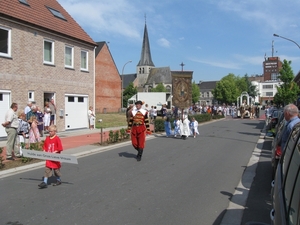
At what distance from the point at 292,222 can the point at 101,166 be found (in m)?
7.55

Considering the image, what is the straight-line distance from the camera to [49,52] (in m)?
18.9

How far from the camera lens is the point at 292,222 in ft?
7.32

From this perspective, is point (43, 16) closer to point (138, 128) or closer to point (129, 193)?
point (138, 128)

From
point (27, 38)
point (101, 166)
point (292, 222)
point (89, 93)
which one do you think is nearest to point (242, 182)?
point (101, 166)

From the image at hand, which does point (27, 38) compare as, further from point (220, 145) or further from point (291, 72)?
point (291, 72)

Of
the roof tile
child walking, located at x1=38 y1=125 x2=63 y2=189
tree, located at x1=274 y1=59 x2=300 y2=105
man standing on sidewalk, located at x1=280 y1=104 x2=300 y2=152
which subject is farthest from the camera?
tree, located at x1=274 y1=59 x2=300 y2=105

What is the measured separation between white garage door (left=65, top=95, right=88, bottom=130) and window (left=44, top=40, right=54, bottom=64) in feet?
7.93

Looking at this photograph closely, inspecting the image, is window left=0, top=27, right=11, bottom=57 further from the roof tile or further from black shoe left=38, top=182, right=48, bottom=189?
black shoe left=38, top=182, right=48, bottom=189

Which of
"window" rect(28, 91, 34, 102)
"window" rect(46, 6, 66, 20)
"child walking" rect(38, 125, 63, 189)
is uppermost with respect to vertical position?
"window" rect(46, 6, 66, 20)

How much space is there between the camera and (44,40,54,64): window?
61.0 feet

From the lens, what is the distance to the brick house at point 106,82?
4897 centimetres

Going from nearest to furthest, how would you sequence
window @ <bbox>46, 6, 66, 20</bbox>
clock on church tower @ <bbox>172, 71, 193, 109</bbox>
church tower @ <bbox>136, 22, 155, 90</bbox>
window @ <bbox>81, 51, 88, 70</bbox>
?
window @ <bbox>46, 6, 66, 20</bbox> < window @ <bbox>81, 51, 88, 70</bbox> < clock on church tower @ <bbox>172, 71, 193, 109</bbox> < church tower @ <bbox>136, 22, 155, 90</bbox>

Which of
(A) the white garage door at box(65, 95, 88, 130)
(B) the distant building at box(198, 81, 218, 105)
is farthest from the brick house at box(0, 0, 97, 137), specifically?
(B) the distant building at box(198, 81, 218, 105)

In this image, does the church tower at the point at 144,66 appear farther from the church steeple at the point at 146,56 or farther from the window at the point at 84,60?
the window at the point at 84,60
